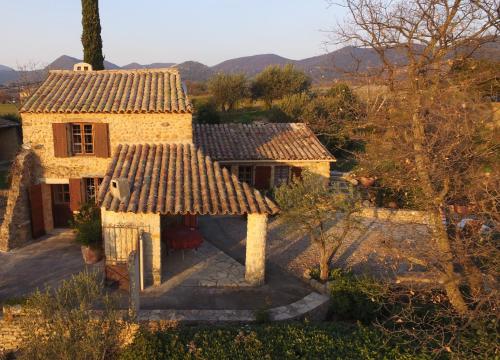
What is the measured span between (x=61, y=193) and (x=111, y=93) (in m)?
4.08

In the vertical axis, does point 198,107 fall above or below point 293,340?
above

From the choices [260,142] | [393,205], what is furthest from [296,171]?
[393,205]

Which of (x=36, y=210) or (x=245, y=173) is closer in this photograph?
(x=36, y=210)

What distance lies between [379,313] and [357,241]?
19.6ft

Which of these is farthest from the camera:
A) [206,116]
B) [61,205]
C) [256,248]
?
[206,116]

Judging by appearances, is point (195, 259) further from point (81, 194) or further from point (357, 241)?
point (357, 241)

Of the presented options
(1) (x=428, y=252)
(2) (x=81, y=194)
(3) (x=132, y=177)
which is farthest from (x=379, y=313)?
(2) (x=81, y=194)

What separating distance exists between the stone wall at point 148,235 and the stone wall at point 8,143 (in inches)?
869

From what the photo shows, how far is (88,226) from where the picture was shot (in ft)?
38.7

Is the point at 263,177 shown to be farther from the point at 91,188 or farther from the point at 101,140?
the point at 101,140

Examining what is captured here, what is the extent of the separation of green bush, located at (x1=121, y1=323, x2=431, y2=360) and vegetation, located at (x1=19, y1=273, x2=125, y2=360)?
65cm

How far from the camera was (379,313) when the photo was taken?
9.20m

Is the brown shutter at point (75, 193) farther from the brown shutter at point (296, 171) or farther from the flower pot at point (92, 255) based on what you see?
the brown shutter at point (296, 171)

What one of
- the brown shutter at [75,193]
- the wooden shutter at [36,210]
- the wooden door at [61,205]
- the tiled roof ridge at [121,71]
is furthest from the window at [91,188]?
the tiled roof ridge at [121,71]
